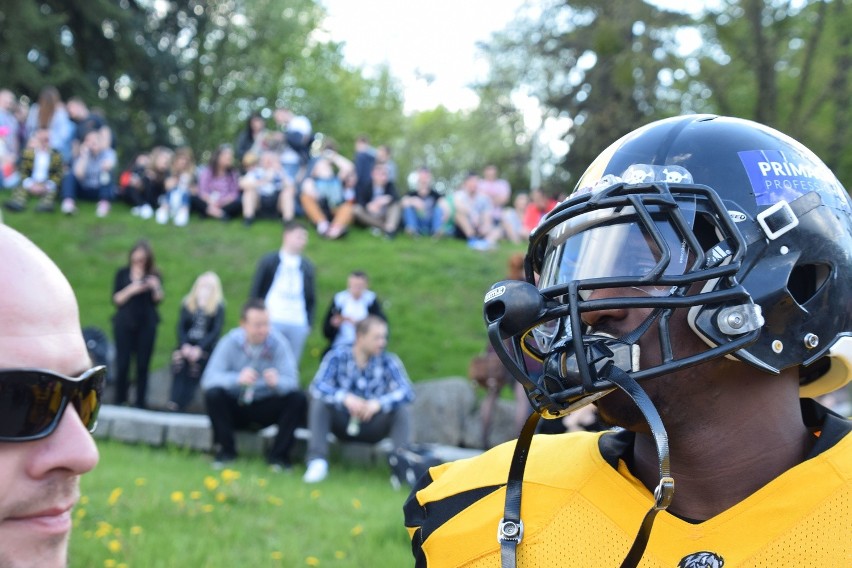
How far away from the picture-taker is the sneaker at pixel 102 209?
14.7 meters

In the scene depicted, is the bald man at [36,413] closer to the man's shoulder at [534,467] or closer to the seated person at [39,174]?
the man's shoulder at [534,467]

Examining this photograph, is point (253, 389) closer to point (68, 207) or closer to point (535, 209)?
point (68, 207)

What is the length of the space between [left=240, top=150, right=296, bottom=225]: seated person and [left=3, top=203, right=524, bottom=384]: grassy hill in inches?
10.5

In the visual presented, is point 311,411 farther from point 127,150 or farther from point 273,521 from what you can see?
point 127,150

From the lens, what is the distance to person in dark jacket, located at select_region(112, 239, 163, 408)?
10250mm

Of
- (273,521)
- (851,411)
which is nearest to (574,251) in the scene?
(273,521)

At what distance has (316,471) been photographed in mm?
7754

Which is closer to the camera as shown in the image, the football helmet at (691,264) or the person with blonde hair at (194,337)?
the football helmet at (691,264)

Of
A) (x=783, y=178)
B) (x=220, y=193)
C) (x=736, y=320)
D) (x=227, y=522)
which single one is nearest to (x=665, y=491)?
(x=736, y=320)

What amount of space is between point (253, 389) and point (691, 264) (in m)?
6.89

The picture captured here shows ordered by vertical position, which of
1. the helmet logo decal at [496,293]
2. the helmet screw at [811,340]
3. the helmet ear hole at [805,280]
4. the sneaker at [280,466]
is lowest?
the sneaker at [280,466]

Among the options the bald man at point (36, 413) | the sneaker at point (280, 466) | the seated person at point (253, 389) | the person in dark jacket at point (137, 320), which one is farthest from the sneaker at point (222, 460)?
the bald man at point (36, 413)

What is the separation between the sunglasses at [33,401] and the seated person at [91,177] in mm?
13105

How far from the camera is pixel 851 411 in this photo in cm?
1062
